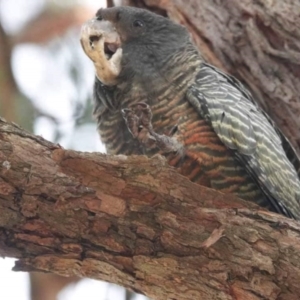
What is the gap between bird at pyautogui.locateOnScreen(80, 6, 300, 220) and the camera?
239cm

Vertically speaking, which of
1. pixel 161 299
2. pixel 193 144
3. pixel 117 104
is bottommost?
pixel 161 299

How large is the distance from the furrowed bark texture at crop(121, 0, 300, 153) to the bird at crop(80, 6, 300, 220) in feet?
1.02

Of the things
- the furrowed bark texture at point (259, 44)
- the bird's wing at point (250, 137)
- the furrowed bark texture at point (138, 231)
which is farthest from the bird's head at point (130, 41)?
the furrowed bark texture at point (138, 231)

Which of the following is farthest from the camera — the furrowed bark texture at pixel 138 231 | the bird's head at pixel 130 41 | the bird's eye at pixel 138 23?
the bird's eye at pixel 138 23

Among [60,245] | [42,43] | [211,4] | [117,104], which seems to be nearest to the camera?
[60,245]

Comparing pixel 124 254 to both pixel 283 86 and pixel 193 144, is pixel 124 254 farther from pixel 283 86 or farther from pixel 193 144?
pixel 283 86

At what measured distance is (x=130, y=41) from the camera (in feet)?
8.94

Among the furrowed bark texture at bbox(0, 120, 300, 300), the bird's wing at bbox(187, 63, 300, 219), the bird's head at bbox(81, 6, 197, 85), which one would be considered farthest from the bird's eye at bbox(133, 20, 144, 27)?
the furrowed bark texture at bbox(0, 120, 300, 300)

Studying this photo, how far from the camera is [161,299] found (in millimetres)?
2057

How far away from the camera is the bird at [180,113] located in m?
2.39

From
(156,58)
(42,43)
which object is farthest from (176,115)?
(42,43)

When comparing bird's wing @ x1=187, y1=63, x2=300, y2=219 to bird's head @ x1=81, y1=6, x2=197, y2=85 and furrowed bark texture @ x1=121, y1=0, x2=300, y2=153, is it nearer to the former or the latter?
bird's head @ x1=81, y1=6, x2=197, y2=85

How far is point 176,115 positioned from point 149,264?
724 mm

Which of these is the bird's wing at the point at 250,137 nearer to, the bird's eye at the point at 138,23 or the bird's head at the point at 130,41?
the bird's head at the point at 130,41
